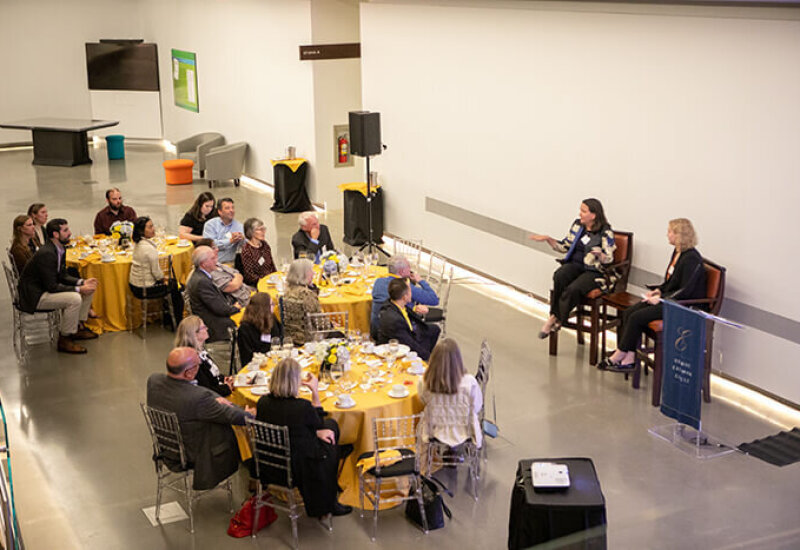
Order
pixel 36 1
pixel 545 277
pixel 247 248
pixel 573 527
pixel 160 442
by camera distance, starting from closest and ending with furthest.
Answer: pixel 573 527
pixel 160 442
pixel 247 248
pixel 545 277
pixel 36 1

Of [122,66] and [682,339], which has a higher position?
[122,66]

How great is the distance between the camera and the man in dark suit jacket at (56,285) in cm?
940

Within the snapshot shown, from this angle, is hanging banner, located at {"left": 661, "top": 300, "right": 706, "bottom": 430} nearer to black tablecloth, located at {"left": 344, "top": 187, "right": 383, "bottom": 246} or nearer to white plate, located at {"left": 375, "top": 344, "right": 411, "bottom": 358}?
white plate, located at {"left": 375, "top": 344, "right": 411, "bottom": 358}

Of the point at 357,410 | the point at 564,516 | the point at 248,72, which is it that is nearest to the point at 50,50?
the point at 248,72

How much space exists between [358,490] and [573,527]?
1.83 meters

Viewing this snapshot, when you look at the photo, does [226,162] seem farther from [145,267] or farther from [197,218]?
[145,267]

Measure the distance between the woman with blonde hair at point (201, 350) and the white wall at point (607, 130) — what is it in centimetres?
435

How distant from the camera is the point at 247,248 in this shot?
9.67 meters

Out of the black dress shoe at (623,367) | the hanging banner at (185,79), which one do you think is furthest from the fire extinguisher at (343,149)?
the black dress shoe at (623,367)

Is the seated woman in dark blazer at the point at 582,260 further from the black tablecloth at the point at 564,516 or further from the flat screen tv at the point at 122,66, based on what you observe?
the flat screen tv at the point at 122,66

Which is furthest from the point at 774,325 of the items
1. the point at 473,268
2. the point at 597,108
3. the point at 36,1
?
the point at 36,1

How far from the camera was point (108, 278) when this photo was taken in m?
10.2

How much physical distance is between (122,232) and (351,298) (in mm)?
3214

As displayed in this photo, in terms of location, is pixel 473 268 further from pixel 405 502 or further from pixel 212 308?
pixel 405 502
